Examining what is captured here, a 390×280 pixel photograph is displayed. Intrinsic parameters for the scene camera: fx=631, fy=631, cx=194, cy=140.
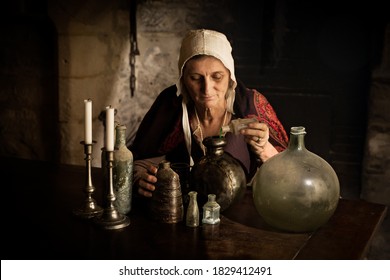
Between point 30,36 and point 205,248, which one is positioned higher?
point 30,36

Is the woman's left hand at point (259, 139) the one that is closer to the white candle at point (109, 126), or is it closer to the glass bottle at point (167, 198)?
the glass bottle at point (167, 198)

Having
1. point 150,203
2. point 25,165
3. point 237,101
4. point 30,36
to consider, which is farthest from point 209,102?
point 30,36

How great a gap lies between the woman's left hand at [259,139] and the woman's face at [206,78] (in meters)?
0.28

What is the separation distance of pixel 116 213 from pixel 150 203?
0.37 feet

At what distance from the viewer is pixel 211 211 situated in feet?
6.16

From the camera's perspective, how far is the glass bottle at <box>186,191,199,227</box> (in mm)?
1876

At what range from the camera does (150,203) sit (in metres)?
1.96

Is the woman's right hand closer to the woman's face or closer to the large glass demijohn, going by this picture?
the large glass demijohn

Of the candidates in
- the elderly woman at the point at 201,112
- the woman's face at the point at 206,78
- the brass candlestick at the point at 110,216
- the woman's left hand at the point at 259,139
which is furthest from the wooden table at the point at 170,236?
the woman's face at the point at 206,78

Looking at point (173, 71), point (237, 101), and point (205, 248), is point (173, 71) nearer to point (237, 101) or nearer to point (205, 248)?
point (237, 101)

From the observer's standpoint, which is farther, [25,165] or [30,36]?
[30,36]

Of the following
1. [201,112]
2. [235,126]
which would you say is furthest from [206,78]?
[235,126]

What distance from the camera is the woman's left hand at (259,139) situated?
2164mm

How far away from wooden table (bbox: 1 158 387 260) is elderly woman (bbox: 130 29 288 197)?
1.00 feet
